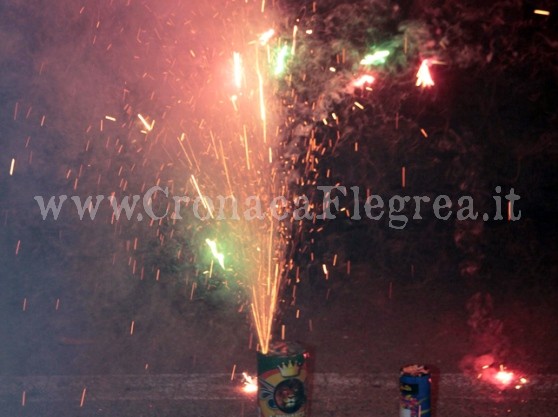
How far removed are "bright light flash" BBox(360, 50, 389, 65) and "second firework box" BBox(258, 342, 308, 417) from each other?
13.8ft

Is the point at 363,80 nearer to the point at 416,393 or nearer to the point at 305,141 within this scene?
the point at 305,141

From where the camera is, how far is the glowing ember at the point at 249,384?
4.23m

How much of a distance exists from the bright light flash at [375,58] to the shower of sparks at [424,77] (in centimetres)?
37

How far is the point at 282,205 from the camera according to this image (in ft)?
20.7

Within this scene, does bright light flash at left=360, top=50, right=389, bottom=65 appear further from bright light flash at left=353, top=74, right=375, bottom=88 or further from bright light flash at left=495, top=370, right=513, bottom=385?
bright light flash at left=495, top=370, right=513, bottom=385

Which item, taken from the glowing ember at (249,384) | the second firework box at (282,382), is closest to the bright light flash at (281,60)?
the glowing ember at (249,384)

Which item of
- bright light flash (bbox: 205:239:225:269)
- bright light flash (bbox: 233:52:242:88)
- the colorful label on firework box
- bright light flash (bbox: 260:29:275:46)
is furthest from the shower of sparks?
the colorful label on firework box

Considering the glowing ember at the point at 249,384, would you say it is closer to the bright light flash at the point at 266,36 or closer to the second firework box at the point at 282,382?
the second firework box at the point at 282,382

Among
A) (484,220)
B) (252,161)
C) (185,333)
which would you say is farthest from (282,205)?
(484,220)

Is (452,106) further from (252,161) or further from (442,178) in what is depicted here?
(252,161)

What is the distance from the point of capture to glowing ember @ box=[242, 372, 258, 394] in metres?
4.23

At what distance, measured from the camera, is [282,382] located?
3078 millimetres

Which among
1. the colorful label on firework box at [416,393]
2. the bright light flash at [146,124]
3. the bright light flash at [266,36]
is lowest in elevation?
the colorful label on firework box at [416,393]

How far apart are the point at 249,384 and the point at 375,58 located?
12.1 ft
